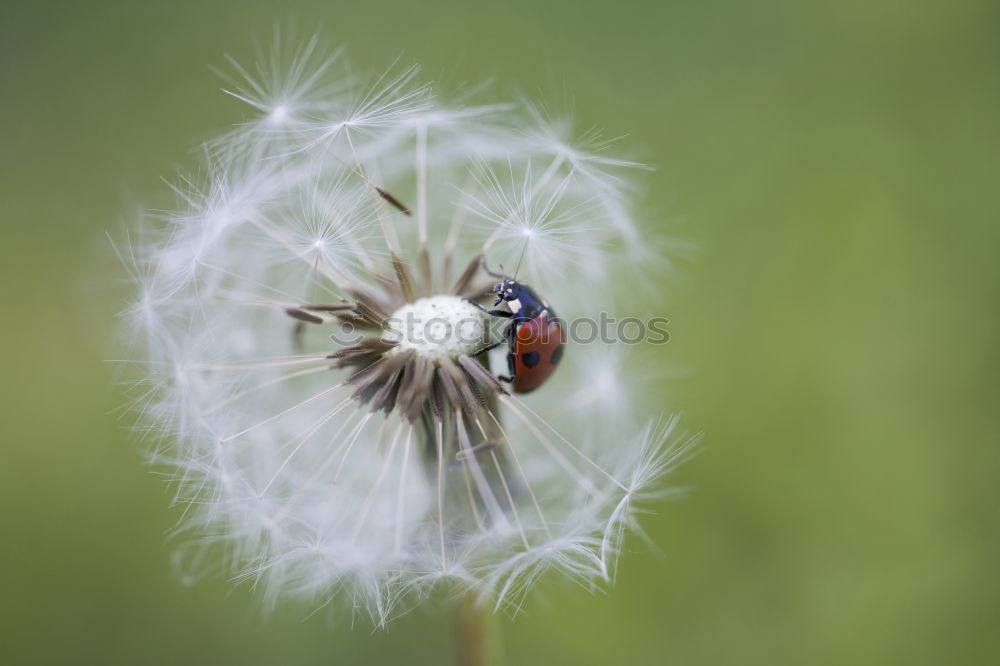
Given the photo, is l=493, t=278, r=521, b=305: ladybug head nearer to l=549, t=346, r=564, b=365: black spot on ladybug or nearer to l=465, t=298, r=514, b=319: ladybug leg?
l=465, t=298, r=514, b=319: ladybug leg

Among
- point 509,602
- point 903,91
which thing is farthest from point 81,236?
point 903,91

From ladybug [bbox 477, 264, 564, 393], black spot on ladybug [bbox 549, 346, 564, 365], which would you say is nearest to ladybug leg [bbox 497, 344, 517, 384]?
ladybug [bbox 477, 264, 564, 393]

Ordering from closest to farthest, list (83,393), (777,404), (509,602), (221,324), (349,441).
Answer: (509,602) → (349,441) → (221,324) → (777,404) → (83,393)

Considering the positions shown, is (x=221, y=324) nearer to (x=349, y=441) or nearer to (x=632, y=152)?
(x=349, y=441)

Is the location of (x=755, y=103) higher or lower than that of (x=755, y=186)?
higher

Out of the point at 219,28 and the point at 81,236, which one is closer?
the point at 81,236

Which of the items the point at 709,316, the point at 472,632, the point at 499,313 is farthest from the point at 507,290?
the point at 709,316

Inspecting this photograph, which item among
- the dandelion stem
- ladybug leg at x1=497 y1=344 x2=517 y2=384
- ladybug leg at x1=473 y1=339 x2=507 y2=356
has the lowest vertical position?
the dandelion stem
